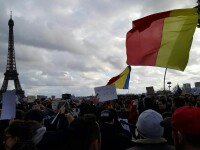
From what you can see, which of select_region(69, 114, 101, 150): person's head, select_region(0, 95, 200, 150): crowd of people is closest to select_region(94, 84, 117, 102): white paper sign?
select_region(0, 95, 200, 150): crowd of people

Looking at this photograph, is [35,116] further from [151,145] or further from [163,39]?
[163,39]

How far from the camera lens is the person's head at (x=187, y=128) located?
2920 millimetres

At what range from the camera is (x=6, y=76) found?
83625 mm

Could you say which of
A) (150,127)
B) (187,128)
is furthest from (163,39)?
(187,128)

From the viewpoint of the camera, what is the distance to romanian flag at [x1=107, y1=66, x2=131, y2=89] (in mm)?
15980

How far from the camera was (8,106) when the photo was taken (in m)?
8.05

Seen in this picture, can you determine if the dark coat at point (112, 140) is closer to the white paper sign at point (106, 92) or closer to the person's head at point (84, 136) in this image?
the person's head at point (84, 136)

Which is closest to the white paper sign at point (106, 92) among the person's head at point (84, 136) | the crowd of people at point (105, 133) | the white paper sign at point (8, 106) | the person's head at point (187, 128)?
the white paper sign at point (8, 106)

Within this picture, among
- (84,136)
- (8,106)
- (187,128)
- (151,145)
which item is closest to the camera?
(187,128)

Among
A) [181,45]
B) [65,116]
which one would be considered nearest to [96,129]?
[65,116]

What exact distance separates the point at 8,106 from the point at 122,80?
876 cm

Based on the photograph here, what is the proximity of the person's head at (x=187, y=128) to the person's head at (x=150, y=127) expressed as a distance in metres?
1.02

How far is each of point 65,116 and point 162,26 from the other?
3.79 meters

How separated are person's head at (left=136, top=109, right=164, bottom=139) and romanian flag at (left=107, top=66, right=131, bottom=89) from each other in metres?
11.6
